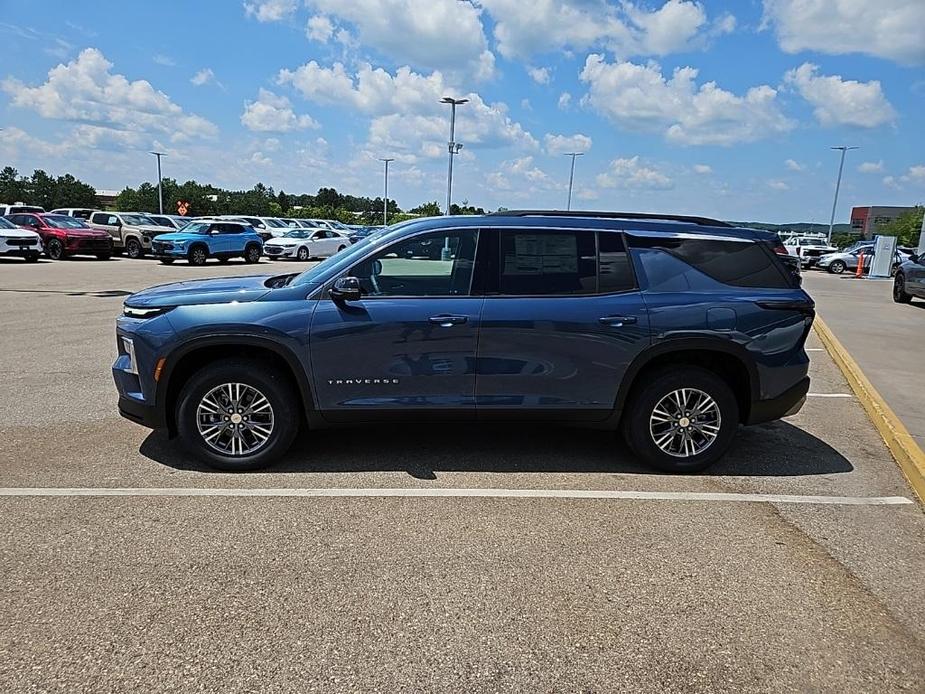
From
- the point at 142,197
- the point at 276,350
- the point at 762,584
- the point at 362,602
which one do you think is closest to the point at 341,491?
the point at 276,350

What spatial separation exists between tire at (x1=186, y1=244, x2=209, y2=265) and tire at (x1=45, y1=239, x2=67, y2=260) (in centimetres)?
530

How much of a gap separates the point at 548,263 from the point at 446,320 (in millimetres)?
847

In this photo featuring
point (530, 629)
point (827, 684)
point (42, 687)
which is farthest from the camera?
point (530, 629)

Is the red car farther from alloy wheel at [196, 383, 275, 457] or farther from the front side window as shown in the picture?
the front side window

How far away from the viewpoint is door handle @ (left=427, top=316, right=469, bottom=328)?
4.71 m

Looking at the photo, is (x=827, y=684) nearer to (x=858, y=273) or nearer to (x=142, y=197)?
(x=858, y=273)

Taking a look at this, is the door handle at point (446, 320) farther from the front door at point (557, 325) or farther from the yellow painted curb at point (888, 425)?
the yellow painted curb at point (888, 425)

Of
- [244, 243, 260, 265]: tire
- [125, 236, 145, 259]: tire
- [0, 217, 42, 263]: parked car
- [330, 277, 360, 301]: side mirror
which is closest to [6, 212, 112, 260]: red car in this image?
[0, 217, 42, 263]: parked car

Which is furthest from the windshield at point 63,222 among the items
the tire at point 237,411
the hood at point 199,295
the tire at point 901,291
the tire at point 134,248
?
the tire at point 901,291

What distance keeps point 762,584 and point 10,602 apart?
361 centimetres

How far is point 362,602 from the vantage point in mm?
3236

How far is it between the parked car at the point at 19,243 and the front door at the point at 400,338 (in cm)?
2455

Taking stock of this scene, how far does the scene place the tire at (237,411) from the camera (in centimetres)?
475

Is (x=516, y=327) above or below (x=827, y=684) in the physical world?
above
